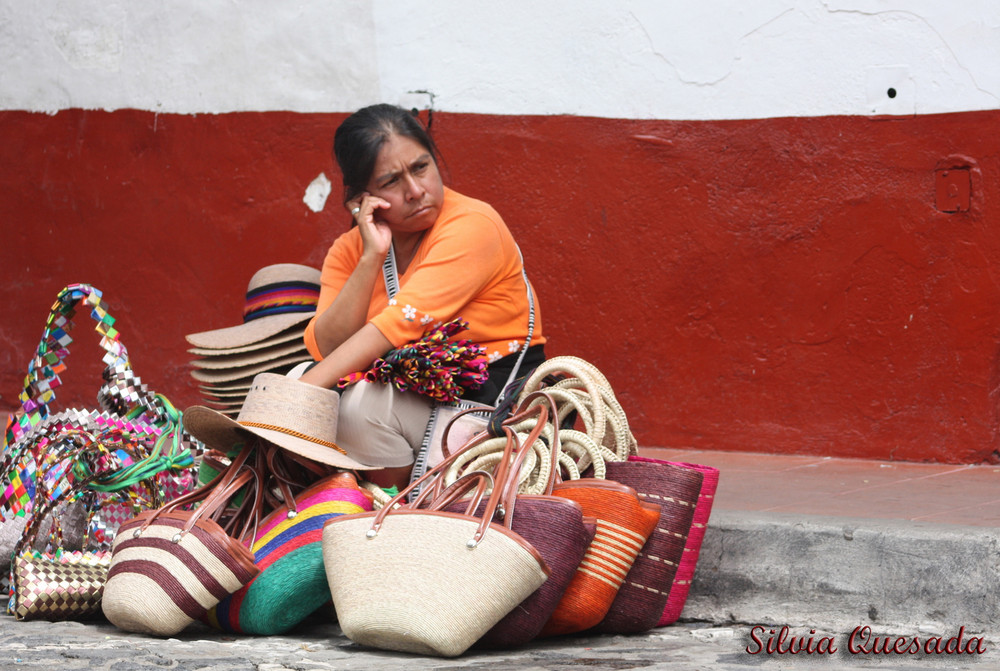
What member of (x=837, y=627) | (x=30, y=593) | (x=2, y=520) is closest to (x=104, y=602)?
(x=30, y=593)

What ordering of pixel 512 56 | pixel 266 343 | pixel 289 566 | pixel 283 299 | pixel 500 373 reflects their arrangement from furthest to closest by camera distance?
pixel 512 56, pixel 283 299, pixel 266 343, pixel 500 373, pixel 289 566

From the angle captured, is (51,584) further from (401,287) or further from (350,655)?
(401,287)

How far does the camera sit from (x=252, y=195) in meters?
5.07

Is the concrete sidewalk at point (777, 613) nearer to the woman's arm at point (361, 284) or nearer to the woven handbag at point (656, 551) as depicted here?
the woven handbag at point (656, 551)

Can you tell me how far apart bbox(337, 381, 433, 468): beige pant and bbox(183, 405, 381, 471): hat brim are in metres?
0.16

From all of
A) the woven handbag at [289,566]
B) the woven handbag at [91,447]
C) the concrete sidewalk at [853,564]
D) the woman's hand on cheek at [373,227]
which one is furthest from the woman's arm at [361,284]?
the concrete sidewalk at [853,564]

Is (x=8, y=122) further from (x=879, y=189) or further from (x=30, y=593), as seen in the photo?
(x=879, y=189)

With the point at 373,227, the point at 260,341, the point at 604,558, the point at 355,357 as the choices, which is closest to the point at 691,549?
the point at 604,558

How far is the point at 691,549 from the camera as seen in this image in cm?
284

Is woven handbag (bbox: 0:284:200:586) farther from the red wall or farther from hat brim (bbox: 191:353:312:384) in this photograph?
the red wall

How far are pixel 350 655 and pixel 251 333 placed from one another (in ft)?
5.41

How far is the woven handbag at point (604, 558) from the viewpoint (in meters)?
2.55

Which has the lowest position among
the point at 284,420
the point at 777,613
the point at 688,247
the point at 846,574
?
the point at 777,613

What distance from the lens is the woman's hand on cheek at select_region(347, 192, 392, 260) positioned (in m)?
3.33
